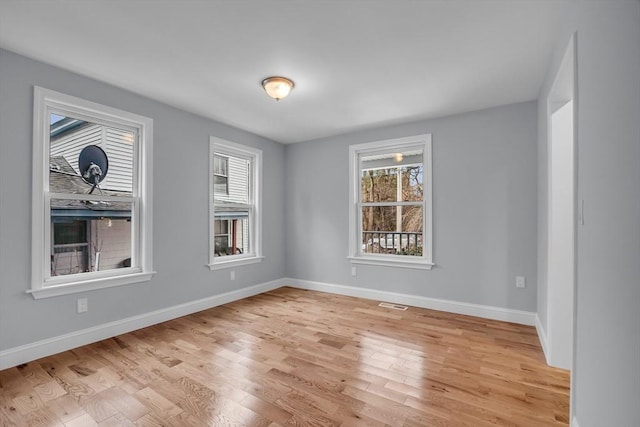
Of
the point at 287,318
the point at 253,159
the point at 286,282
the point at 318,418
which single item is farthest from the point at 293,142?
the point at 318,418

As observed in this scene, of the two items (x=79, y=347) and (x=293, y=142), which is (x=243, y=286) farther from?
(x=293, y=142)

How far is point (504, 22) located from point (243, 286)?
4222mm

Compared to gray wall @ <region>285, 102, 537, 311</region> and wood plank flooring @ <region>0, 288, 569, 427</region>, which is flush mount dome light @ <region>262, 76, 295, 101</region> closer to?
gray wall @ <region>285, 102, 537, 311</region>

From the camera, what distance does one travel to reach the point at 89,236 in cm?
298

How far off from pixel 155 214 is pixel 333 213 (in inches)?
99.3

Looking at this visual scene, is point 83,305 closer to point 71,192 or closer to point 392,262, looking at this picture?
point 71,192

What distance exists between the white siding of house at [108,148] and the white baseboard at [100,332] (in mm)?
1401

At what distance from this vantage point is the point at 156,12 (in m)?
1.96

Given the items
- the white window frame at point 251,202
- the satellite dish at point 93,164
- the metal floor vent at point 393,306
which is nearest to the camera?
the satellite dish at point 93,164

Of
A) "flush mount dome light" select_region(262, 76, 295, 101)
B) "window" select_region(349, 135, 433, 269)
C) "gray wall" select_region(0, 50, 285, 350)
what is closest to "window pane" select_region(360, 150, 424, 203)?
"window" select_region(349, 135, 433, 269)

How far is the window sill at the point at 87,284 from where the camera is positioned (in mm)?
2568

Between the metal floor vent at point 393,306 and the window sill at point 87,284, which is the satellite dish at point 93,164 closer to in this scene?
the window sill at point 87,284

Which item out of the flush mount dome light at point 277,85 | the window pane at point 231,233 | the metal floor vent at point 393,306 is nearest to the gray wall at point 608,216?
the flush mount dome light at point 277,85

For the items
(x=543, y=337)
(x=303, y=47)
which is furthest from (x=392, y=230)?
(x=303, y=47)
